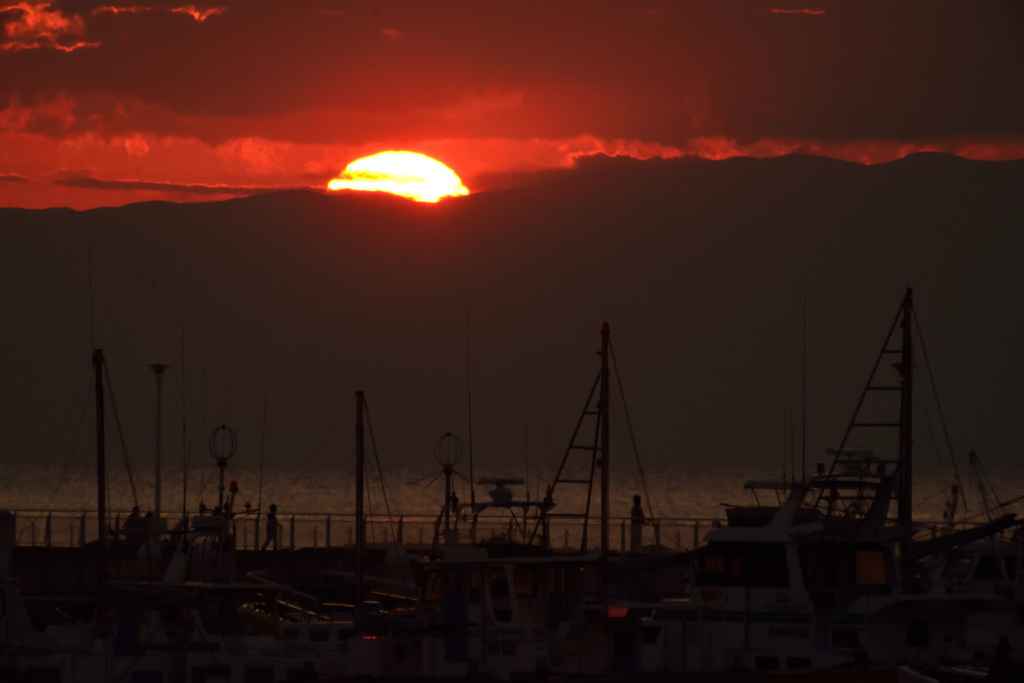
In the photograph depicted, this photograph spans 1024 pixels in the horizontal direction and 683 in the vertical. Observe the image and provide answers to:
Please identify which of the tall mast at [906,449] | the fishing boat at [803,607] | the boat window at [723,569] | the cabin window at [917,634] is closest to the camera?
the fishing boat at [803,607]

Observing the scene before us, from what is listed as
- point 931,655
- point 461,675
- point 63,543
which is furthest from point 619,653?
point 63,543

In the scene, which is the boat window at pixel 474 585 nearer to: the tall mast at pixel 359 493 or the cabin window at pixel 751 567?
the cabin window at pixel 751 567

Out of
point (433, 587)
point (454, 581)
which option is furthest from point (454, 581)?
point (433, 587)

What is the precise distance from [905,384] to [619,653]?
9575mm

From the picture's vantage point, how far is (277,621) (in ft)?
126

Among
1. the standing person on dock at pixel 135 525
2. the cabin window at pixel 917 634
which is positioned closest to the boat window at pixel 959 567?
the cabin window at pixel 917 634

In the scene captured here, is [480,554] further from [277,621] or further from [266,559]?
[266,559]

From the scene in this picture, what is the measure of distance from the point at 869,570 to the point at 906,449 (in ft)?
17.5

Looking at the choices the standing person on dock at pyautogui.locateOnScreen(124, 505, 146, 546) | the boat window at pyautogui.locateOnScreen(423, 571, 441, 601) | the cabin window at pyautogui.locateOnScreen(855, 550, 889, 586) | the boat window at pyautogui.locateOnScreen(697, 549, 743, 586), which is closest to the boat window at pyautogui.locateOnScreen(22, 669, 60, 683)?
the boat window at pyautogui.locateOnScreen(423, 571, 441, 601)

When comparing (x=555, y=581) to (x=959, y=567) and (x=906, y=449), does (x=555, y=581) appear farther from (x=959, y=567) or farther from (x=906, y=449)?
(x=959, y=567)

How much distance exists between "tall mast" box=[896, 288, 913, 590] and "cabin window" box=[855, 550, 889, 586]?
1877 mm

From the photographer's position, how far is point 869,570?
35.4 m

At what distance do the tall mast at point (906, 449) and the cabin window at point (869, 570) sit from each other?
188 centimetres

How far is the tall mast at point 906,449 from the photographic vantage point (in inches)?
1491
